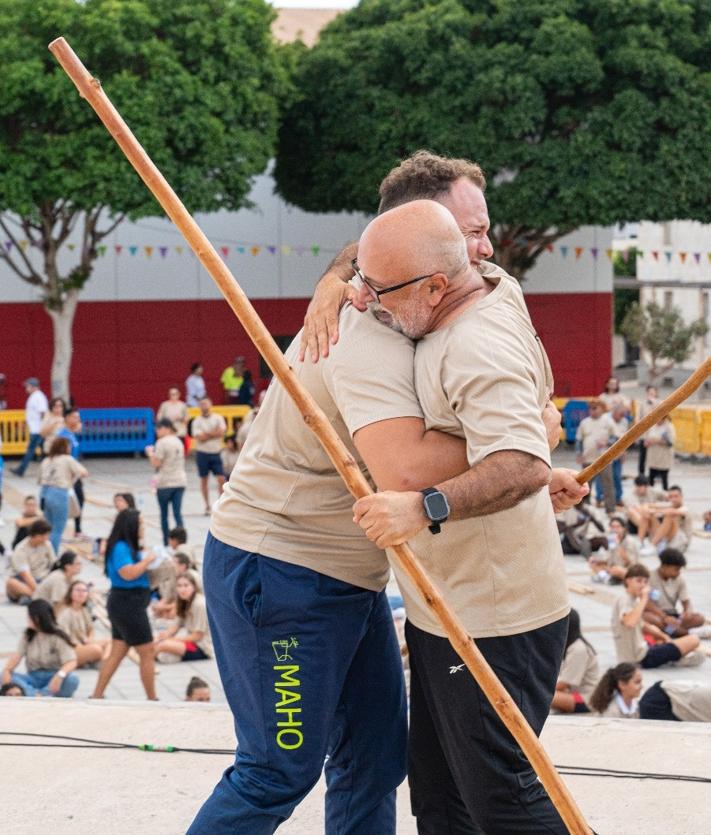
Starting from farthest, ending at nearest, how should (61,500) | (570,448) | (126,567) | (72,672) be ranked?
(570,448) < (61,500) < (72,672) < (126,567)

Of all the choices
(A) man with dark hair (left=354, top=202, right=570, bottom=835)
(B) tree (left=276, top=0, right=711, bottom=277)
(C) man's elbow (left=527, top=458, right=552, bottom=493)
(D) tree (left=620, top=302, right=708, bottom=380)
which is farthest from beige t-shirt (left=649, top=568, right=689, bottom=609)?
(D) tree (left=620, top=302, right=708, bottom=380)

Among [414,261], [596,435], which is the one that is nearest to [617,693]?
[414,261]

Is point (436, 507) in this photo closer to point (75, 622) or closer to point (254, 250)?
point (75, 622)

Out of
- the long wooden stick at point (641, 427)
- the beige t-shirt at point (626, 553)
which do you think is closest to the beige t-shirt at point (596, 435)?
the beige t-shirt at point (626, 553)

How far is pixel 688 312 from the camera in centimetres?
4284

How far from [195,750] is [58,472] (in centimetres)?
1032

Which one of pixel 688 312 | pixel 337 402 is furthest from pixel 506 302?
pixel 688 312

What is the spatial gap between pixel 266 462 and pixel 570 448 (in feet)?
74.6

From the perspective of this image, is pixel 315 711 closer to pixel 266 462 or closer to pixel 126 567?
pixel 266 462

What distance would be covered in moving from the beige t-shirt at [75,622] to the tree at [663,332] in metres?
27.9

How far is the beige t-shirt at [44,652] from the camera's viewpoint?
9969 millimetres

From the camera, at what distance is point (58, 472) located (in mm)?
14383

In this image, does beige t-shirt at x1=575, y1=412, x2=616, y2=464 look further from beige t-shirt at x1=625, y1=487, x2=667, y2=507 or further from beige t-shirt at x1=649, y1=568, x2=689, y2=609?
beige t-shirt at x1=649, y1=568, x2=689, y2=609

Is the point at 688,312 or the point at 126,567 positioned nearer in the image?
the point at 126,567
